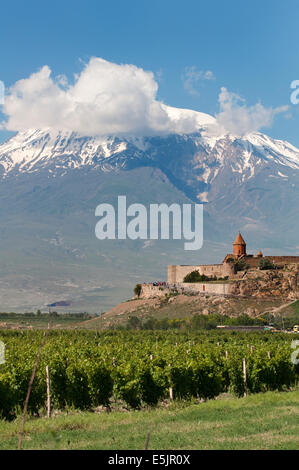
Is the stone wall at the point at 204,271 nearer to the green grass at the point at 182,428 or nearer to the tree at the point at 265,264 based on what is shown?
the tree at the point at 265,264

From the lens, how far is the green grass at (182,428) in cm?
1522

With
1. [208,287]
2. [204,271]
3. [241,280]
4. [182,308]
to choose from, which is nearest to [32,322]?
[204,271]

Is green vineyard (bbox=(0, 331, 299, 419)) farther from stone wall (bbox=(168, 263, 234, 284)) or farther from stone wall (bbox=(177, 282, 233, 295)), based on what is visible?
stone wall (bbox=(168, 263, 234, 284))

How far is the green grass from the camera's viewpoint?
15.2m

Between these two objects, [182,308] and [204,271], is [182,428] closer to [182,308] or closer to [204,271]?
[182,308]

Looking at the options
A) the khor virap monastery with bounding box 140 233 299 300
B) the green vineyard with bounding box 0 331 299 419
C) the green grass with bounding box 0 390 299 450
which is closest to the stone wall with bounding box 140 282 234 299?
the khor virap monastery with bounding box 140 233 299 300

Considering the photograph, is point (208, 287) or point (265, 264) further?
point (265, 264)

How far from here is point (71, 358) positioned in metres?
27.5

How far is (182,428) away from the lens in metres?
17.7

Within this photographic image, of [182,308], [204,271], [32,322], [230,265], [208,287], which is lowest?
[32,322]

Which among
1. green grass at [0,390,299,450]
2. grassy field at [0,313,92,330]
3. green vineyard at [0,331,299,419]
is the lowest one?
green grass at [0,390,299,450]

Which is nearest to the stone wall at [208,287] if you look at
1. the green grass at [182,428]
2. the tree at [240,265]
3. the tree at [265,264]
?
the tree at [240,265]
